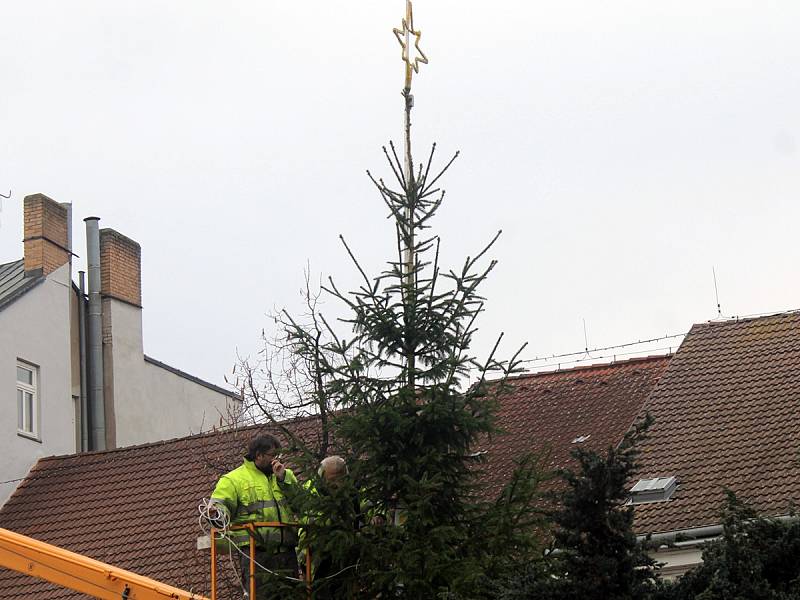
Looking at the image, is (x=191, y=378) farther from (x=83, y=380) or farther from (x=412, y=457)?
(x=412, y=457)

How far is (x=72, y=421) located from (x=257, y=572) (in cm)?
1869

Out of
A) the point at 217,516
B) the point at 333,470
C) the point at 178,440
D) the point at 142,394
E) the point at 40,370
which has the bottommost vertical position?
the point at 217,516

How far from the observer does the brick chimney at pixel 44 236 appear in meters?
29.1

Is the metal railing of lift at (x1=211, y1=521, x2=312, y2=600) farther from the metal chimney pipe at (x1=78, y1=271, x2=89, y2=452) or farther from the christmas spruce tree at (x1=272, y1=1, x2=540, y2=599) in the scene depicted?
the metal chimney pipe at (x1=78, y1=271, x2=89, y2=452)

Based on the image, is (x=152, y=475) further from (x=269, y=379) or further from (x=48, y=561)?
(x=48, y=561)

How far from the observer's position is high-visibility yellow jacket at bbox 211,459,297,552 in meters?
11.1

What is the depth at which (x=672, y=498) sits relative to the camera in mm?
18672

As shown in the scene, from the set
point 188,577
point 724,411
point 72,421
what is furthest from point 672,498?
point 72,421

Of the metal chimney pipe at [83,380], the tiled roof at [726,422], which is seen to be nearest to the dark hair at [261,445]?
the tiled roof at [726,422]

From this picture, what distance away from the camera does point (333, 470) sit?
11.0 m

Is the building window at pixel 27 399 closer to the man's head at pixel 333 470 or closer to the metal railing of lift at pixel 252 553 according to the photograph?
the metal railing of lift at pixel 252 553

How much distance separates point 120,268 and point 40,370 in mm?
3597

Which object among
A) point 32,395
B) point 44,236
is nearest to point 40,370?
point 32,395

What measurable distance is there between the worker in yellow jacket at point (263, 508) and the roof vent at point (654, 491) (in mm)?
8281
